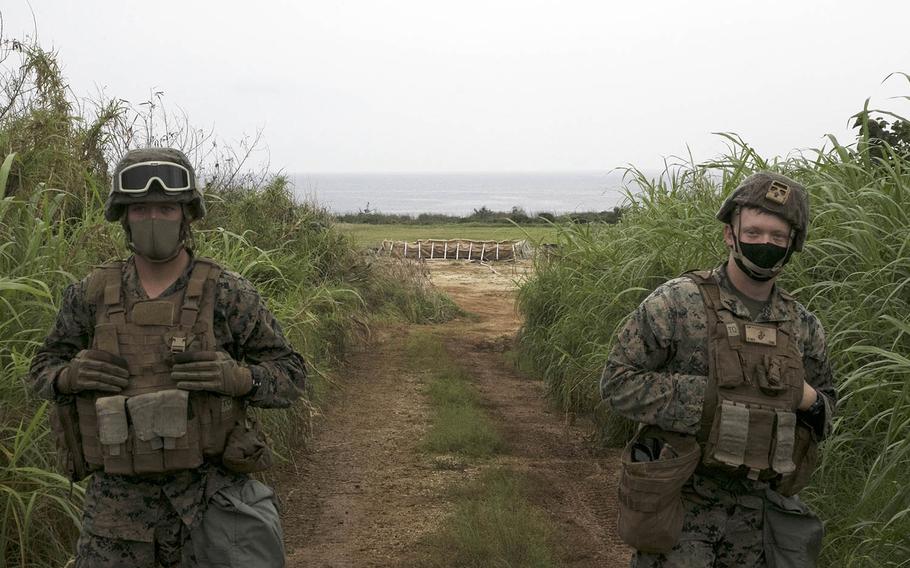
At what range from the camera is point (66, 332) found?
2939 mm

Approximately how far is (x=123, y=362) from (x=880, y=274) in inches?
134

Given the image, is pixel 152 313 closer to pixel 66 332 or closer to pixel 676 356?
pixel 66 332

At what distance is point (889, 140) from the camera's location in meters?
5.88

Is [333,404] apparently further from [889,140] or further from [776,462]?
[776,462]

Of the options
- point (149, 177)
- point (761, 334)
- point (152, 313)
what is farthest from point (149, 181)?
point (761, 334)

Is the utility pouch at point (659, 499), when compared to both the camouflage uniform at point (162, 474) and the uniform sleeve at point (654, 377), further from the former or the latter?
the camouflage uniform at point (162, 474)

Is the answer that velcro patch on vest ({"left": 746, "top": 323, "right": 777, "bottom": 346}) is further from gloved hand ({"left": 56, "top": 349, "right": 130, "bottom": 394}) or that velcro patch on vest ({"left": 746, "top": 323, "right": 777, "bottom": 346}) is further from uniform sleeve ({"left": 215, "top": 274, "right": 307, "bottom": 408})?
gloved hand ({"left": 56, "top": 349, "right": 130, "bottom": 394})

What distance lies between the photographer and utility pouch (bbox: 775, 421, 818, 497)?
9.50 ft

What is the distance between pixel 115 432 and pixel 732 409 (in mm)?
1755

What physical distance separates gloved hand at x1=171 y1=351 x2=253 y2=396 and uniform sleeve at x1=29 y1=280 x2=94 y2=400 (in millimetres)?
335

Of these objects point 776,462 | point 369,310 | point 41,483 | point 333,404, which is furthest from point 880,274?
→ point 369,310

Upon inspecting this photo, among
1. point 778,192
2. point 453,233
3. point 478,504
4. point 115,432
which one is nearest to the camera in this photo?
point 115,432

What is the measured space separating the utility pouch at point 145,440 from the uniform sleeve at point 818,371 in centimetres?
190

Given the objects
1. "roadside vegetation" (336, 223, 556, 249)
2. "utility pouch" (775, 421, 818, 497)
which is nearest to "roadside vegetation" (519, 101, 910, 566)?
"utility pouch" (775, 421, 818, 497)
